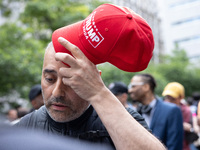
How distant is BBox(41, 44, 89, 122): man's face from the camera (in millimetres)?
1817

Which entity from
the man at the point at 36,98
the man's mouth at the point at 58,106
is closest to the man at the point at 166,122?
the man at the point at 36,98

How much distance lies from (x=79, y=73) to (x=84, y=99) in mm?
163

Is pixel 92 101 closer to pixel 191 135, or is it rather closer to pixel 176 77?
pixel 191 135

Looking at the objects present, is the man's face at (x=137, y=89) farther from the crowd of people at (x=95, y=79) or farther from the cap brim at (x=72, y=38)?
the cap brim at (x=72, y=38)

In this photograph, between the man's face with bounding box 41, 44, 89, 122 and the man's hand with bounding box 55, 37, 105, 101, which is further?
the man's face with bounding box 41, 44, 89, 122

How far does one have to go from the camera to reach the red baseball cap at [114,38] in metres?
1.66

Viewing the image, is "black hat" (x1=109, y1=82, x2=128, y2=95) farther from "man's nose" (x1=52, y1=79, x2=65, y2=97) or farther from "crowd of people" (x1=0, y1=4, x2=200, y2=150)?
"man's nose" (x1=52, y1=79, x2=65, y2=97)

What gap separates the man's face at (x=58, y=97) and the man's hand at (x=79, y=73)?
0.21 m

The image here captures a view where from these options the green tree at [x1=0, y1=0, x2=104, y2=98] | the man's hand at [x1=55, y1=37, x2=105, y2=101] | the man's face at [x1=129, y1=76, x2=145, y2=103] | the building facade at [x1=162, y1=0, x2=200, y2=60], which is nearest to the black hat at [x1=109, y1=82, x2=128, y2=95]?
the man's face at [x1=129, y1=76, x2=145, y2=103]

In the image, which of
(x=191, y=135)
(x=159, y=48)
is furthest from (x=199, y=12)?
(x=191, y=135)

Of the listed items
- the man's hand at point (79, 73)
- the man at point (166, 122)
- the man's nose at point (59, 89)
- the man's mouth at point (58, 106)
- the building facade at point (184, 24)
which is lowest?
the building facade at point (184, 24)

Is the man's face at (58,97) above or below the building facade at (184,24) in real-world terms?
above

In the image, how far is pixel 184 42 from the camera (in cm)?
5078

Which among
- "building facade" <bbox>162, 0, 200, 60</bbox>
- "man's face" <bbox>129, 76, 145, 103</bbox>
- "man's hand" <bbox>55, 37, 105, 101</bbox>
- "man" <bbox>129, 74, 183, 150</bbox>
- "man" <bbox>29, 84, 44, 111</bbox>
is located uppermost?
"man's hand" <bbox>55, 37, 105, 101</bbox>
